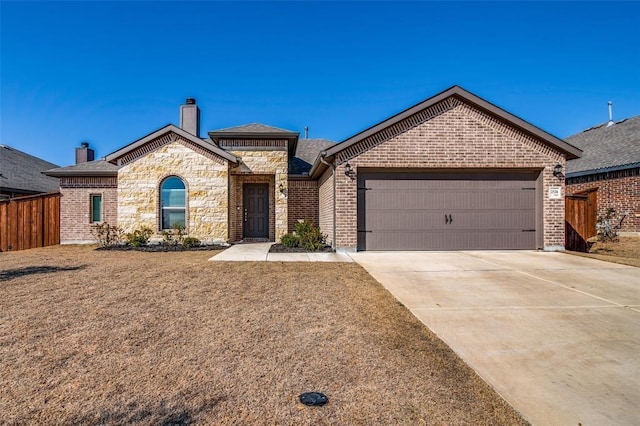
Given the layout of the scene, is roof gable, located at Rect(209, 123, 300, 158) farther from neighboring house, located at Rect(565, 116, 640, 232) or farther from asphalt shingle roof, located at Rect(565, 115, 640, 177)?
asphalt shingle roof, located at Rect(565, 115, 640, 177)

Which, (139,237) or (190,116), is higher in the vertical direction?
(190,116)

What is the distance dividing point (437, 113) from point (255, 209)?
768 cm

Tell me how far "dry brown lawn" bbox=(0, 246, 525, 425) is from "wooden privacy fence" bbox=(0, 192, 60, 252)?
8.30 metres

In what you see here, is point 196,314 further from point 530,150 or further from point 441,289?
point 530,150

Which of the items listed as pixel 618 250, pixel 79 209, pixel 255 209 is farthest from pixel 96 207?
pixel 618 250

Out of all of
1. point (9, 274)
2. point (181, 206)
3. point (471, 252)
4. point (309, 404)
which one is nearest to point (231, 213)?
point (181, 206)

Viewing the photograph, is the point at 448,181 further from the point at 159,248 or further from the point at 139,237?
the point at 139,237

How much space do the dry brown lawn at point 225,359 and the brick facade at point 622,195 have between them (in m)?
14.9

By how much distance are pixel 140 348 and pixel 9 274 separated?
19.4 feet

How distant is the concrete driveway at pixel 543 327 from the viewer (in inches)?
99.0

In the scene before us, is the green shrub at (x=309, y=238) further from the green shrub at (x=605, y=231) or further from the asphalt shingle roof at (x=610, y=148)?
the asphalt shingle roof at (x=610, y=148)

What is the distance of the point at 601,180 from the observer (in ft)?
52.1

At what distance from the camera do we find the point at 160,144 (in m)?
12.4

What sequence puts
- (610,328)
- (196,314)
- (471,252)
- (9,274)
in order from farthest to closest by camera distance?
(471,252), (9,274), (196,314), (610,328)
